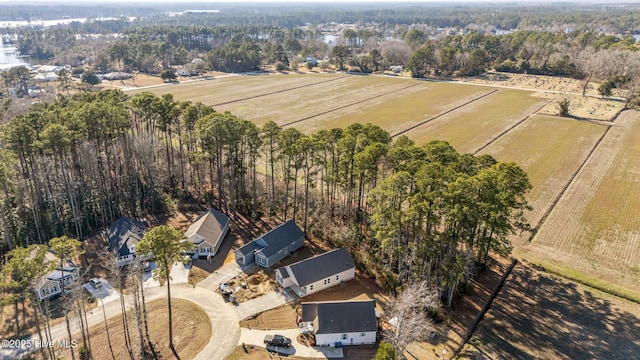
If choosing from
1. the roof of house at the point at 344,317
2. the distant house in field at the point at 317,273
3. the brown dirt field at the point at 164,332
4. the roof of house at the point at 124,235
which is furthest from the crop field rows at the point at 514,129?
the roof of house at the point at 124,235

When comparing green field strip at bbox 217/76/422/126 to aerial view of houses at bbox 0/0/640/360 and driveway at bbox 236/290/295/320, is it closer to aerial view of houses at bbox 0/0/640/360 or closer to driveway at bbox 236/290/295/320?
aerial view of houses at bbox 0/0/640/360

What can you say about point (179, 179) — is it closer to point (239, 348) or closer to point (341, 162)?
point (341, 162)

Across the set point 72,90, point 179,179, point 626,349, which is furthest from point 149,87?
point 626,349

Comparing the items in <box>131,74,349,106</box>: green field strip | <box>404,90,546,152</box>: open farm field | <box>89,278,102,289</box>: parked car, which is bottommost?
<box>89,278,102,289</box>: parked car

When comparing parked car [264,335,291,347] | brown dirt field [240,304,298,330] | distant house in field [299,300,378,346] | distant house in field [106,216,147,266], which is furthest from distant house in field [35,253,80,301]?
distant house in field [299,300,378,346]

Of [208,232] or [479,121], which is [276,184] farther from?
[479,121]

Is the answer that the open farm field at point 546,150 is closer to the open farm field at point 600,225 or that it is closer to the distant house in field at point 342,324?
the open farm field at point 600,225
